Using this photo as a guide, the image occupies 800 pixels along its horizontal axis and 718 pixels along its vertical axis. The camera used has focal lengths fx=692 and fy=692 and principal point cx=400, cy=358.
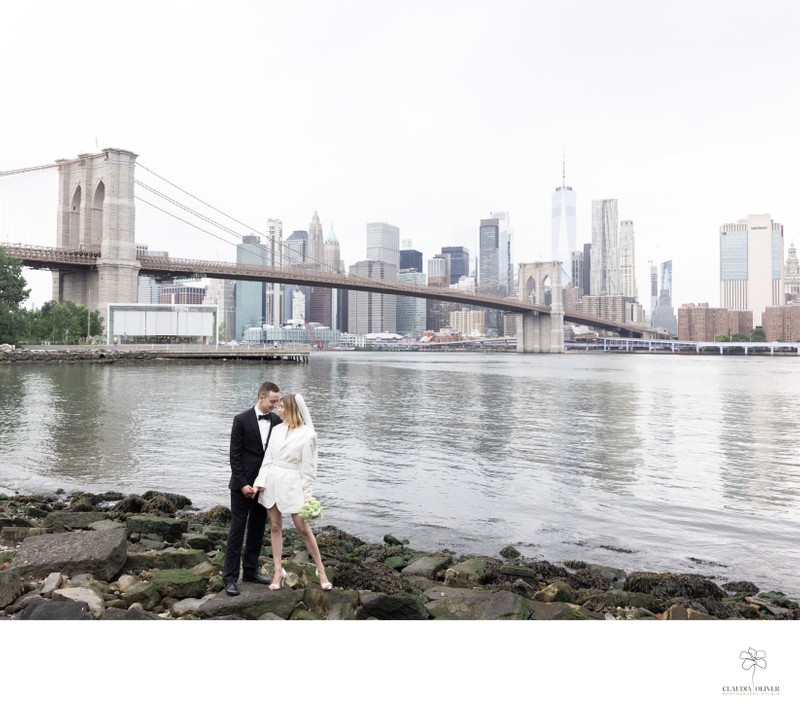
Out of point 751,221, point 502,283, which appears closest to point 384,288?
point 751,221

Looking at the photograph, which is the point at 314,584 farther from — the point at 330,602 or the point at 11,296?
the point at 11,296

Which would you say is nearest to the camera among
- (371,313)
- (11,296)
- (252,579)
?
(252,579)

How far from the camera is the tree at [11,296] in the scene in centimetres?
4716

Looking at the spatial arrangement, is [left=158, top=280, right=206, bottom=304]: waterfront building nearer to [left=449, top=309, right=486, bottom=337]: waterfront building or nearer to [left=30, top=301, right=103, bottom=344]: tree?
[left=30, top=301, right=103, bottom=344]: tree

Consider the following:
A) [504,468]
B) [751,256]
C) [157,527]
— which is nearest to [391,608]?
[157,527]

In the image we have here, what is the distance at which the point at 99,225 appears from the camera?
62.1 metres

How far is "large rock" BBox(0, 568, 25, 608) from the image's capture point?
13.5 feet

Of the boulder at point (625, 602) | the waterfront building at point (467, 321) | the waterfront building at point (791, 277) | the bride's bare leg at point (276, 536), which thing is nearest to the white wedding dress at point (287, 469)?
the bride's bare leg at point (276, 536)

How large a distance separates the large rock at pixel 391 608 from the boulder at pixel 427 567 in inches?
54.7

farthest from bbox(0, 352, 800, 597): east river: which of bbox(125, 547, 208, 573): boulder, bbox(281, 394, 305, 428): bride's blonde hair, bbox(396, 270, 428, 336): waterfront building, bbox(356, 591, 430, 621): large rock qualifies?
bbox(396, 270, 428, 336): waterfront building
